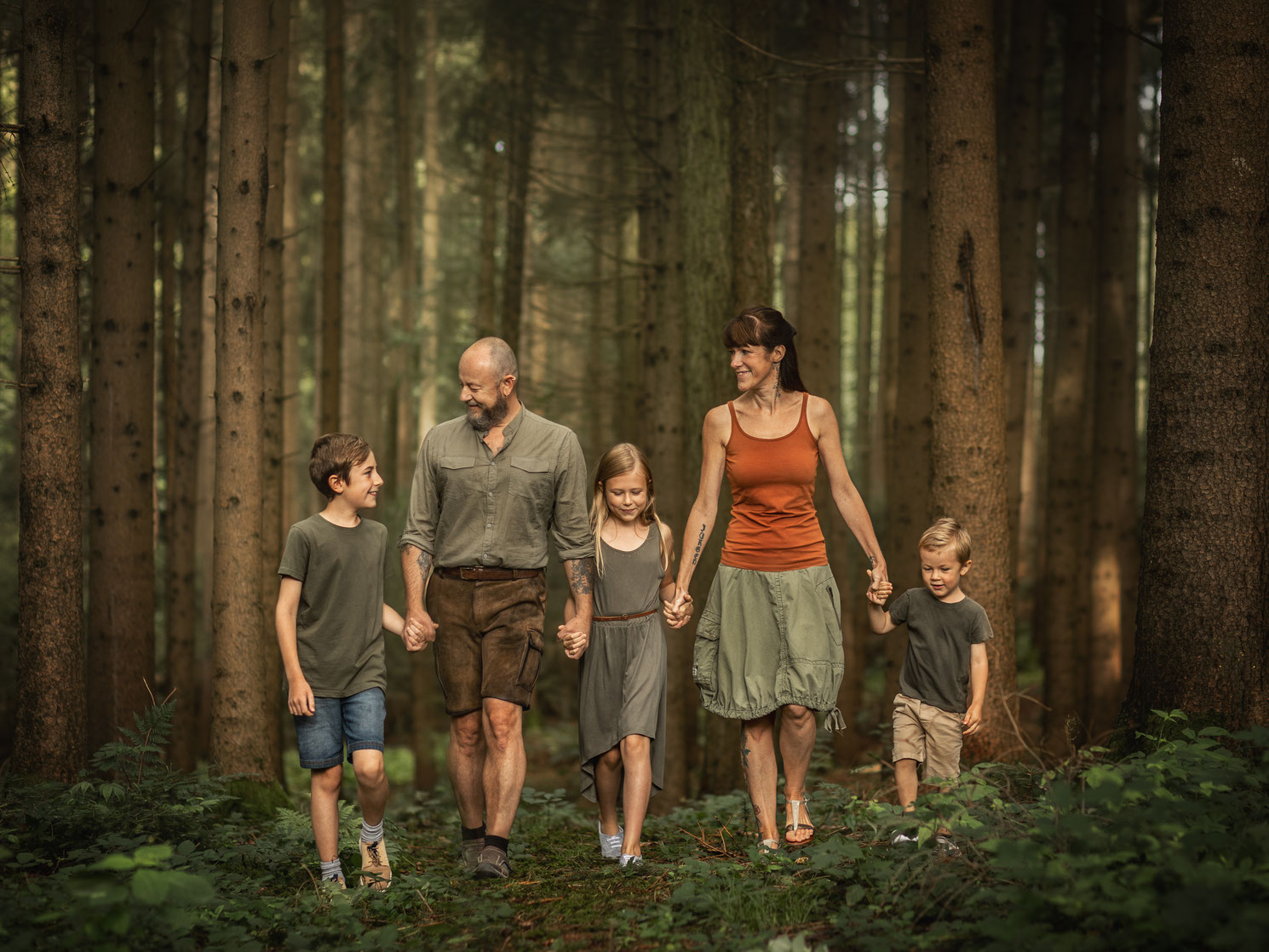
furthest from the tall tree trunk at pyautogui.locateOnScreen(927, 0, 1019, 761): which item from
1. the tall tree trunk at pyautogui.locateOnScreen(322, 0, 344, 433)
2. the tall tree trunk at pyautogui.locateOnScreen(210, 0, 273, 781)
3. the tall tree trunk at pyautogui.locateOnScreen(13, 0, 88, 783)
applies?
the tall tree trunk at pyautogui.locateOnScreen(322, 0, 344, 433)

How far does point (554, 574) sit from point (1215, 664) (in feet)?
41.7

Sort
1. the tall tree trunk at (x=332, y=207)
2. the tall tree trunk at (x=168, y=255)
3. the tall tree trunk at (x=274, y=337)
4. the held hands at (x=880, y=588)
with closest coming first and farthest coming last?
the held hands at (x=880, y=588) < the tall tree trunk at (x=274, y=337) < the tall tree trunk at (x=168, y=255) < the tall tree trunk at (x=332, y=207)

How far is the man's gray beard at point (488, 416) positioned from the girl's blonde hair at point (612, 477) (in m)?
0.57

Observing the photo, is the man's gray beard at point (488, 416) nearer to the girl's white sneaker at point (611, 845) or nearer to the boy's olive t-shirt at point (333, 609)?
the boy's olive t-shirt at point (333, 609)

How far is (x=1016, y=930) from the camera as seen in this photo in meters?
3.33

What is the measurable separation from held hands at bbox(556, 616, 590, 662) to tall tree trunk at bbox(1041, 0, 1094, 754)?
23.5 ft

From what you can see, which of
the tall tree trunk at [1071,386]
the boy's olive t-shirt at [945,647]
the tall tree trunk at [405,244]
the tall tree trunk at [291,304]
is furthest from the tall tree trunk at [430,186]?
the boy's olive t-shirt at [945,647]

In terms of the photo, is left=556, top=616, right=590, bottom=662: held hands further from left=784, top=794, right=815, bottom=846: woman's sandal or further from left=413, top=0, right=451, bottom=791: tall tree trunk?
left=413, top=0, right=451, bottom=791: tall tree trunk

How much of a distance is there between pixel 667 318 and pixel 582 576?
543 cm

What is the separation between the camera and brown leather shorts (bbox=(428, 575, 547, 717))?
498 centimetres

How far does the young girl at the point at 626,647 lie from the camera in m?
5.11

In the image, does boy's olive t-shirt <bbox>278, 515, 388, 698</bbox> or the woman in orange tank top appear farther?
the woman in orange tank top

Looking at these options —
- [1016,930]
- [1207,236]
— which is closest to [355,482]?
[1016,930]

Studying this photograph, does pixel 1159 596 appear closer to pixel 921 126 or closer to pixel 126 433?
pixel 921 126
